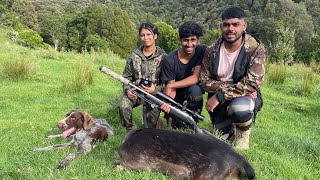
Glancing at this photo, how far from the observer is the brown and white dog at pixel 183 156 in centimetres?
331

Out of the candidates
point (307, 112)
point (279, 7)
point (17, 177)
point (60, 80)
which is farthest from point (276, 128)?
point (279, 7)

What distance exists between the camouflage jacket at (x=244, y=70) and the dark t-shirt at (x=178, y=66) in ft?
1.64

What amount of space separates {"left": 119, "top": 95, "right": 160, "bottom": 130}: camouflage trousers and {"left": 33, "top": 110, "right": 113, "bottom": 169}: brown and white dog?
34 cm

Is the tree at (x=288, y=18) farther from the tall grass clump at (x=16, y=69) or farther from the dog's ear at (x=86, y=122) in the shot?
the dog's ear at (x=86, y=122)

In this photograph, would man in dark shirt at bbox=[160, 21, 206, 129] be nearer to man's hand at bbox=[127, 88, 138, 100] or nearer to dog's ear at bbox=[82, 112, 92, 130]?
man's hand at bbox=[127, 88, 138, 100]

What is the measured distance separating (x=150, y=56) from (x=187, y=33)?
0.83m

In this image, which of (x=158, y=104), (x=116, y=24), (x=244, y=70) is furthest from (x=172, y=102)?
(x=116, y=24)

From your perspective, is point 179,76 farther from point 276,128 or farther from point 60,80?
point 60,80

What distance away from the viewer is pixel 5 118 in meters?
6.82

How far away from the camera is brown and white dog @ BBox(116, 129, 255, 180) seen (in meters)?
3.31

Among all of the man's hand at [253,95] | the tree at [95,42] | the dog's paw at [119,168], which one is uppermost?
the man's hand at [253,95]

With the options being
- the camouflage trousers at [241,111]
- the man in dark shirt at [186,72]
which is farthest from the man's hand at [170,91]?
the camouflage trousers at [241,111]

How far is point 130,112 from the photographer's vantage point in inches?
223

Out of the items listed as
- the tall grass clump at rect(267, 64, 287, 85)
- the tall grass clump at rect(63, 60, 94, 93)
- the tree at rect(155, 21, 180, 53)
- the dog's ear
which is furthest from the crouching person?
the tree at rect(155, 21, 180, 53)
